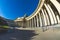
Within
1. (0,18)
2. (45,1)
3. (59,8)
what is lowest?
(0,18)

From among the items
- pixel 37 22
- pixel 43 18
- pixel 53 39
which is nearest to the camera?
pixel 53 39

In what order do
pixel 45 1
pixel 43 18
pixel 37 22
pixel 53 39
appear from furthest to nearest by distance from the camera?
pixel 37 22
pixel 43 18
pixel 45 1
pixel 53 39

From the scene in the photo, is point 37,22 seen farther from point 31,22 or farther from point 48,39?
point 48,39

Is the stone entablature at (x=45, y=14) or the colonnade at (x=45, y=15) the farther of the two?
the colonnade at (x=45, y=15)

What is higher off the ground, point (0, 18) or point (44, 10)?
point (44, 10)

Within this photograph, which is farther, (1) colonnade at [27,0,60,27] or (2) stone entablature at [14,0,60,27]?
(1) colonnade at [27,0,60,27]

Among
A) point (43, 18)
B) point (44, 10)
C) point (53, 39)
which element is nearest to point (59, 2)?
point (44, 10)

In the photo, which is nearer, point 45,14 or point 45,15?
point 45,14

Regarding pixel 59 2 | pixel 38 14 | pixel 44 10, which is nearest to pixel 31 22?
pixel 38 14

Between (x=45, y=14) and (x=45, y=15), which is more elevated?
(x=45, y=14)

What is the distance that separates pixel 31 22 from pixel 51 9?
14.1 meters

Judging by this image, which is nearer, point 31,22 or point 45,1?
point 45,1

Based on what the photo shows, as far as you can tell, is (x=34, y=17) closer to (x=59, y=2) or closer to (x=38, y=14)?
(x=38, y=14)

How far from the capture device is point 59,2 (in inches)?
1023
